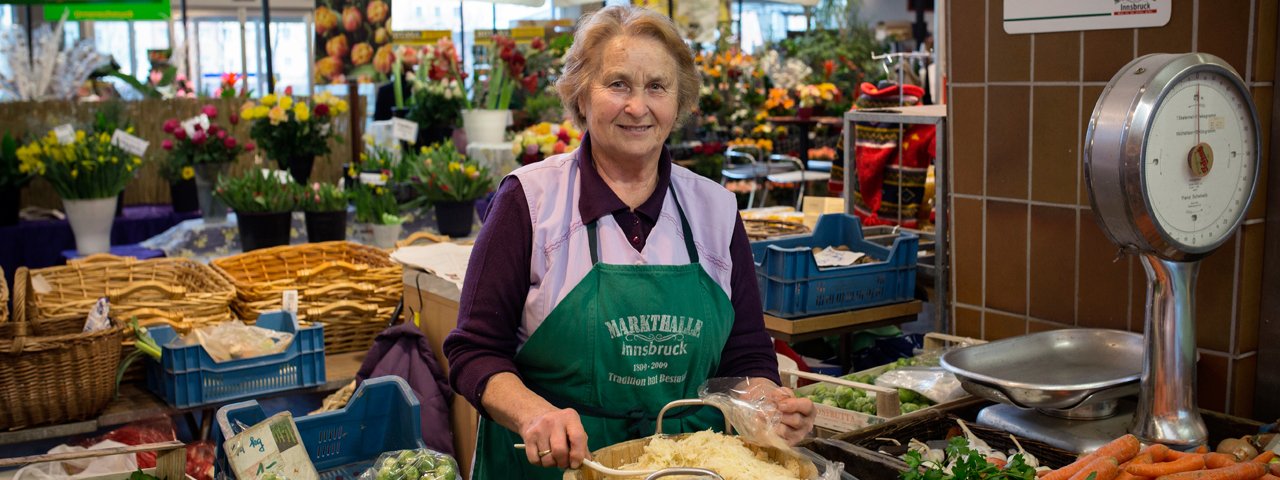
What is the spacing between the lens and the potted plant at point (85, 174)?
16.1ft

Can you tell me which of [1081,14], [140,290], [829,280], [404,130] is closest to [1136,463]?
[1081,14]

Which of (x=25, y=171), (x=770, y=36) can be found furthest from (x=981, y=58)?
(x=770, y=36)

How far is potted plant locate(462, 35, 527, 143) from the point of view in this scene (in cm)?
563

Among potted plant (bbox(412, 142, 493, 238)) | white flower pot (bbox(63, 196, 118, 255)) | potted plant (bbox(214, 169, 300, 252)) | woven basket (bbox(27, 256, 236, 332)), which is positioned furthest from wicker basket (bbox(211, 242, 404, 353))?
white flower pot (bbox(63, 196, 118, 255))

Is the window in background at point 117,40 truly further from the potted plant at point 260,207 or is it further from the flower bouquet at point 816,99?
the potted plant at point 260,207

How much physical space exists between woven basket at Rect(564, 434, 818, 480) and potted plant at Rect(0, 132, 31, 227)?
14.6 feet

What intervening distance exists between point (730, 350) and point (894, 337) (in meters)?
1.80

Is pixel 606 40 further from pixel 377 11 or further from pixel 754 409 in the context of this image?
pixel 377 11

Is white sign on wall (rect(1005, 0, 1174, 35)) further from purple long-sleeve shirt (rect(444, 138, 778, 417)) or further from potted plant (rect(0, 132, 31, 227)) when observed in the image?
potted plant (rect(0, 132, 31, 227))

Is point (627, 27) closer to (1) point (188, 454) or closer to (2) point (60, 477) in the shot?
(2) point (60, 477)

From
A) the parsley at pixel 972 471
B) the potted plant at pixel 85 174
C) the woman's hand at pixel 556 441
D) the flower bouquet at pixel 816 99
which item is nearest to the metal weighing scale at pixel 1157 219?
the parsley at pixel 972 471

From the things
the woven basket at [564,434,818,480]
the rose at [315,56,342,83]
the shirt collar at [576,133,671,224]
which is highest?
the rose at [315,56,342,83]

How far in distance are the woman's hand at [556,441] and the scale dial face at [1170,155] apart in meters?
0.93

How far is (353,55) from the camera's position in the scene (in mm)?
6508
